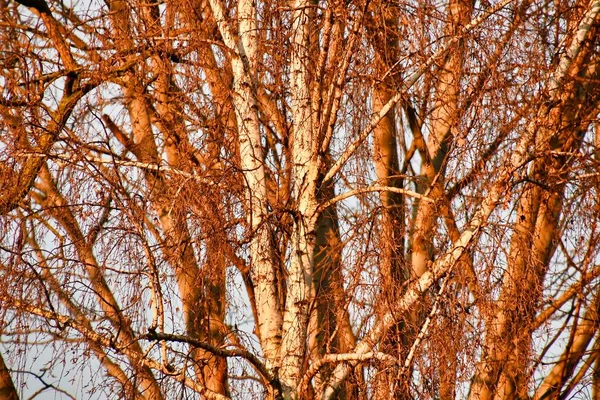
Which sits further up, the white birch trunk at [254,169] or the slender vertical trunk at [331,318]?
the white birch trunk at [254,169]

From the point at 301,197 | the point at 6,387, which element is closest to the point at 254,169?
the point at 301,197

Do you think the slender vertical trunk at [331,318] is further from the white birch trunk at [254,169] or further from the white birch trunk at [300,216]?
the white birch trunk at [254,169]

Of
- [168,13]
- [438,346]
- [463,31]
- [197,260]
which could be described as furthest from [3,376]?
[463,31]

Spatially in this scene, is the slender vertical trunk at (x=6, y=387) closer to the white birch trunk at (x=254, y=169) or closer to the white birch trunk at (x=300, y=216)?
the white birch trunk at (x=254, y=169)

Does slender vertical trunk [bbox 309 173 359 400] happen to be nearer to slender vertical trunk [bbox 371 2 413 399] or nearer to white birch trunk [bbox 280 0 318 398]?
white birch trunk [bbox 280 0 318 398]

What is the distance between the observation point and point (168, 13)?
21.3 feet

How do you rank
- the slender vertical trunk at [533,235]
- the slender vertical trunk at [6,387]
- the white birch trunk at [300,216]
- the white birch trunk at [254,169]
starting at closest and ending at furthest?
the slender vertical trunk at [533,235]
the white birch trunk at [300,216]
the white birch trunk at [254,169]
the slender vertical trunk at [6,387]

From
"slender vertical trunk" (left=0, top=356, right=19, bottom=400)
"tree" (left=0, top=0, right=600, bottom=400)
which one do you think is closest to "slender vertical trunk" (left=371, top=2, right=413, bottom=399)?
"tree" (left=0, top=0, right=600, bottom=400)

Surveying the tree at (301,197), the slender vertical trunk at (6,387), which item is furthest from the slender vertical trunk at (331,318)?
the slender vertical trunk at (6,387)

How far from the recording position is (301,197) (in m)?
5.79

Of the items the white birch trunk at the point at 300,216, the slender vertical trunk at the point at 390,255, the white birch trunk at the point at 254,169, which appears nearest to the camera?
the slender vertical trunk at the point at 390,255

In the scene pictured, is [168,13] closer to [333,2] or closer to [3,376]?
[333,2]

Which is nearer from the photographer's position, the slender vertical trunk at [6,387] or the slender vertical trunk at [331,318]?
the slender vertical trunk at [331,318]

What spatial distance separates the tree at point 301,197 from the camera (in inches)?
200
